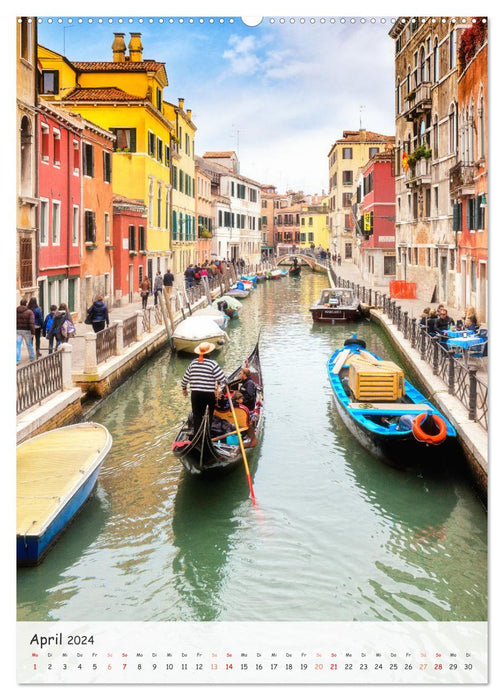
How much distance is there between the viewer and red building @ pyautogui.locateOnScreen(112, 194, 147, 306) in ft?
50.2

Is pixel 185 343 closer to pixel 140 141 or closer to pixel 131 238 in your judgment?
pixel 131 238

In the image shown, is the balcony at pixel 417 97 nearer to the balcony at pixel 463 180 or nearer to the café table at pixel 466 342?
the balcony at pixel 463 180

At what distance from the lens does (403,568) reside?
202 inches

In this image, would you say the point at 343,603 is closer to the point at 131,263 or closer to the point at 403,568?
the point at 403,568

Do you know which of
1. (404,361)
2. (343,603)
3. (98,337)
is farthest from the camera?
(404,361)

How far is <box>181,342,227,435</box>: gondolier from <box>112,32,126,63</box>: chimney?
2.20m

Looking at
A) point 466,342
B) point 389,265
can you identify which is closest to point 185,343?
point 466,342

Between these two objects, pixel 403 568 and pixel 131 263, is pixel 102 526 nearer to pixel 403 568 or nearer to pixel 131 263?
pixel 403 568
